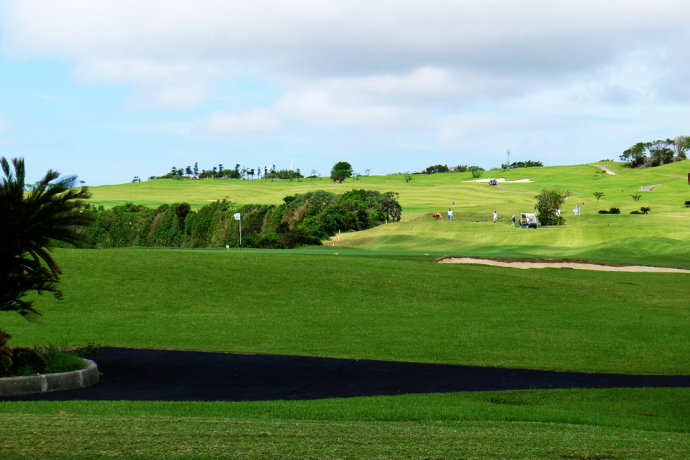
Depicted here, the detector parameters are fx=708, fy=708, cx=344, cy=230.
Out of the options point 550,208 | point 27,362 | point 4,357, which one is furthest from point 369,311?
point 550,208

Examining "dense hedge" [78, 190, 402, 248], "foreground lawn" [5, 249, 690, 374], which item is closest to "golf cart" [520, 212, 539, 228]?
"dense hedge" [78, 190, 402, 248]

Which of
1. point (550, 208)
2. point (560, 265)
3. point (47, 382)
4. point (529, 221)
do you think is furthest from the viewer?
point (550, 208)

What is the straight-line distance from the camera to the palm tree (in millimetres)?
13570

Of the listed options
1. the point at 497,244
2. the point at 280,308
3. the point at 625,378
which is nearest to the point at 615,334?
the point at 625,378

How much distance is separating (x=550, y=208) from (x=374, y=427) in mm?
80321

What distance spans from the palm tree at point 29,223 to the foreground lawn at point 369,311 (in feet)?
16.0

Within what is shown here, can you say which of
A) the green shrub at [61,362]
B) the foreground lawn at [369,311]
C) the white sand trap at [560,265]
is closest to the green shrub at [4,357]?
the green shrub at [61,362]

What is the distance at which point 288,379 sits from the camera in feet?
47.6

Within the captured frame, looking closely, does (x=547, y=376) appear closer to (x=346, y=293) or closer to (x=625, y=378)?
(x=625, y=378)

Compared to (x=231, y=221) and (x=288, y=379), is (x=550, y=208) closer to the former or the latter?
(x=231, y=221)

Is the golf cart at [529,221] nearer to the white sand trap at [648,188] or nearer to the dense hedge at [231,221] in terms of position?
the dense hedge at [231,221]

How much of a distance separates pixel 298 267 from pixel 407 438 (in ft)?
74.4

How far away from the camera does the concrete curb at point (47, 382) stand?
42.9 ft

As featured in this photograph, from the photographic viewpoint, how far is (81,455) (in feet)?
23.4
